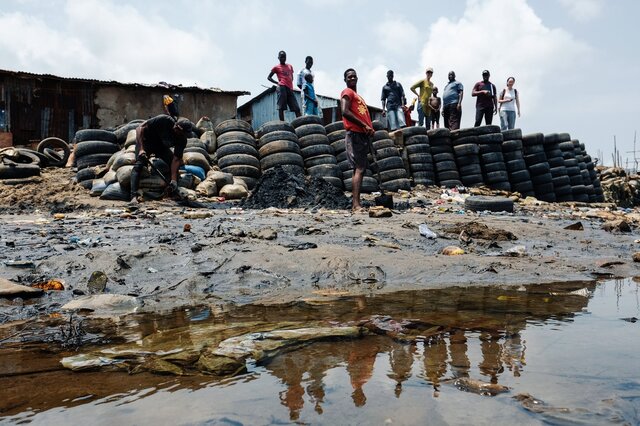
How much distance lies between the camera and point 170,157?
771 centimetres

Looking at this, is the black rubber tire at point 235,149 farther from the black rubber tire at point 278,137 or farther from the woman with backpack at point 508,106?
the woman with backpack at point 508,106

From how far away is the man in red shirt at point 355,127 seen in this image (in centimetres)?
662

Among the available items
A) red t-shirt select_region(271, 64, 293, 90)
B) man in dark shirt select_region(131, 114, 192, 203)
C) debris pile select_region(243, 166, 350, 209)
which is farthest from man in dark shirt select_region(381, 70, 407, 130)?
man in dark shirt select_region(131, 114, 192, 203)

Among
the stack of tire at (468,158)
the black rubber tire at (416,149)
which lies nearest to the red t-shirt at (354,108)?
the black rubber tire at (416,149)

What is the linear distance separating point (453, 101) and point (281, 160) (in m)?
5.09

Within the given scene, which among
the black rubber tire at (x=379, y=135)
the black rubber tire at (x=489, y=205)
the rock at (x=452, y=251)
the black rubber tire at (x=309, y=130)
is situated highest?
the black rubber tire at (x=309, y=130)

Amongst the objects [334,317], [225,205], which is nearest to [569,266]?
[334,317]

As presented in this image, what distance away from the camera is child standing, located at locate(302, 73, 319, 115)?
11.6 metres

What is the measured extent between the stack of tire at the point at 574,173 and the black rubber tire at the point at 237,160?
7921mm

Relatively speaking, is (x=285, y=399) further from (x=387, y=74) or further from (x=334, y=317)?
(x=387, y=74)

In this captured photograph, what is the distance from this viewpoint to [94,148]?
908 centimetres

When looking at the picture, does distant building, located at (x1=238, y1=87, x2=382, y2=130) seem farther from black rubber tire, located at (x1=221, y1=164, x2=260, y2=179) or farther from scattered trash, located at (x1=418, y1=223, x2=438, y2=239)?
scattered trash, located at (x1=418, y1=223, x2=438, y2=239)

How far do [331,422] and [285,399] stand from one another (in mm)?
206

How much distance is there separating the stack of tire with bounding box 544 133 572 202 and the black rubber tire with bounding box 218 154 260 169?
24.2 feet
